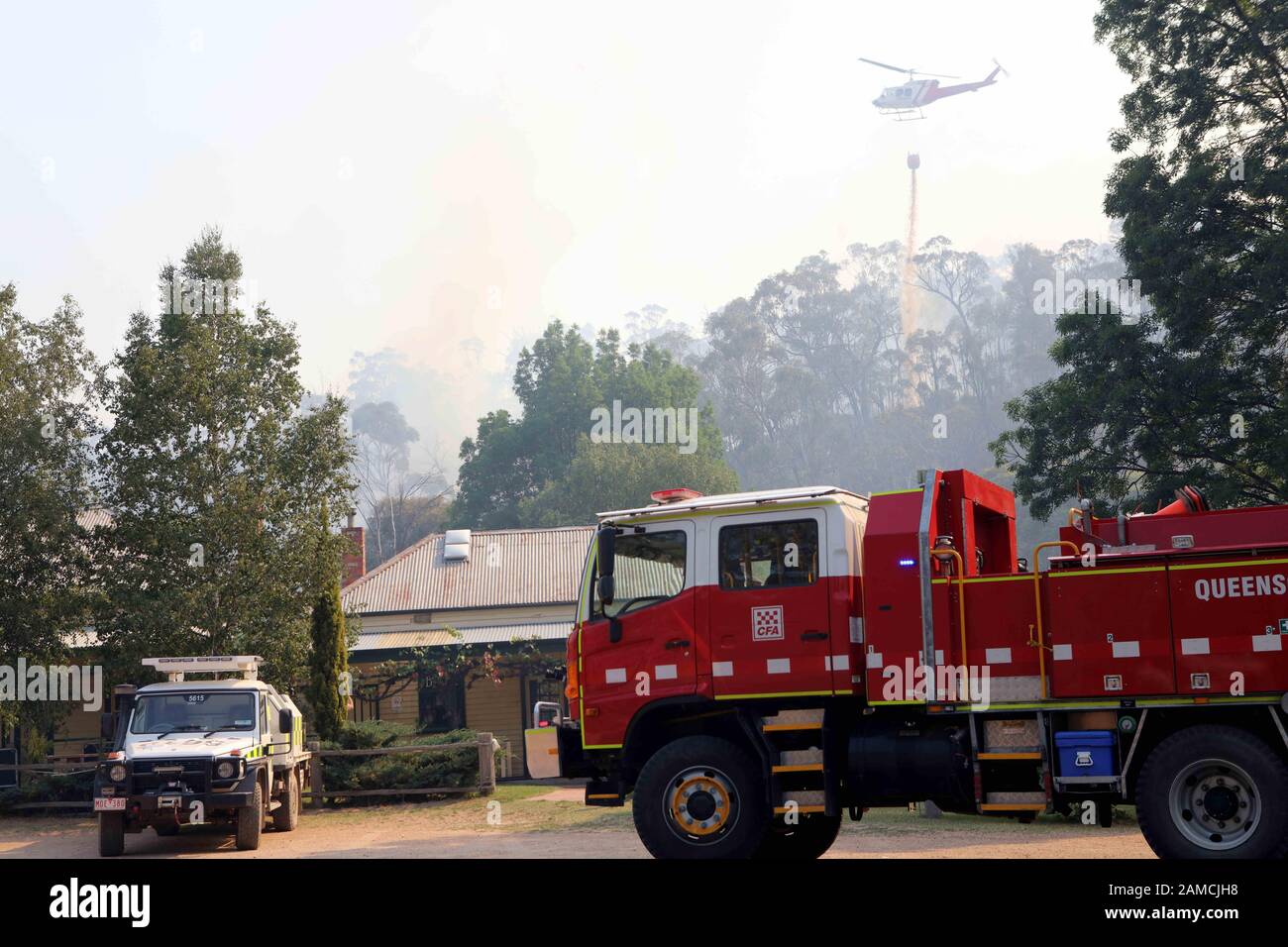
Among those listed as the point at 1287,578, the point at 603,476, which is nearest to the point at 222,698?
the point at 1287,578

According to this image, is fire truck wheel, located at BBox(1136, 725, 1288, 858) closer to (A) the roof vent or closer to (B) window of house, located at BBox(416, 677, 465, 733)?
(B) window of house, located at BBox(416, 677, 465, 733)

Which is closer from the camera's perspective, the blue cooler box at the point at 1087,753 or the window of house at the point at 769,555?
the blue cooler box at the point at 1087,753

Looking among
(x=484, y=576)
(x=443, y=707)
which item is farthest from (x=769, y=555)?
(x=484, y=576)

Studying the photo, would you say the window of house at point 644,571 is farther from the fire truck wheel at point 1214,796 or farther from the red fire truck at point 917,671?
the fire truck wheel at point 1214,796

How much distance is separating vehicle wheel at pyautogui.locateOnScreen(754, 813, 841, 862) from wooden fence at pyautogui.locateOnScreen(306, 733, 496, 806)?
12230 millimetres

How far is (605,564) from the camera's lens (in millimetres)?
12109

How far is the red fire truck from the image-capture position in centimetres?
1039

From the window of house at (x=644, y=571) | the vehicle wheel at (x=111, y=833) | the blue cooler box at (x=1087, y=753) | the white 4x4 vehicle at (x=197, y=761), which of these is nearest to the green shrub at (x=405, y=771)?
the white 4x4 vehicle at (x=197, y=761)

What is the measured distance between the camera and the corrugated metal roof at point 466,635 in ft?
112

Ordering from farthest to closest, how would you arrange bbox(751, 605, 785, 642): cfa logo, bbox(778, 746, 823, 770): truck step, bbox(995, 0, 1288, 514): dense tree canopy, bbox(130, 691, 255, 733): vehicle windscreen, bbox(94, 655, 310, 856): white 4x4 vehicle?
bbox(995, 0, 1288, 514): dense tree canopy → bbox(130, 691, 255, 733): vehicle windscreen → bbox(94, 655, 310, 856): white 4x4 vehicle → bbox(751, 605, 785, 642): cfa logo → bbox(778, 746, 823, 770): truck step

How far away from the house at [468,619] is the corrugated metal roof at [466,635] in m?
0.03

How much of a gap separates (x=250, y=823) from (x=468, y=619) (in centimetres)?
1985

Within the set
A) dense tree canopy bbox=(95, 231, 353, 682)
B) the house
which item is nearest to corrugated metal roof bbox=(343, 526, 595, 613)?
the house

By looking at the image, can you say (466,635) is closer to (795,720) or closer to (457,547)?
(457,547)
